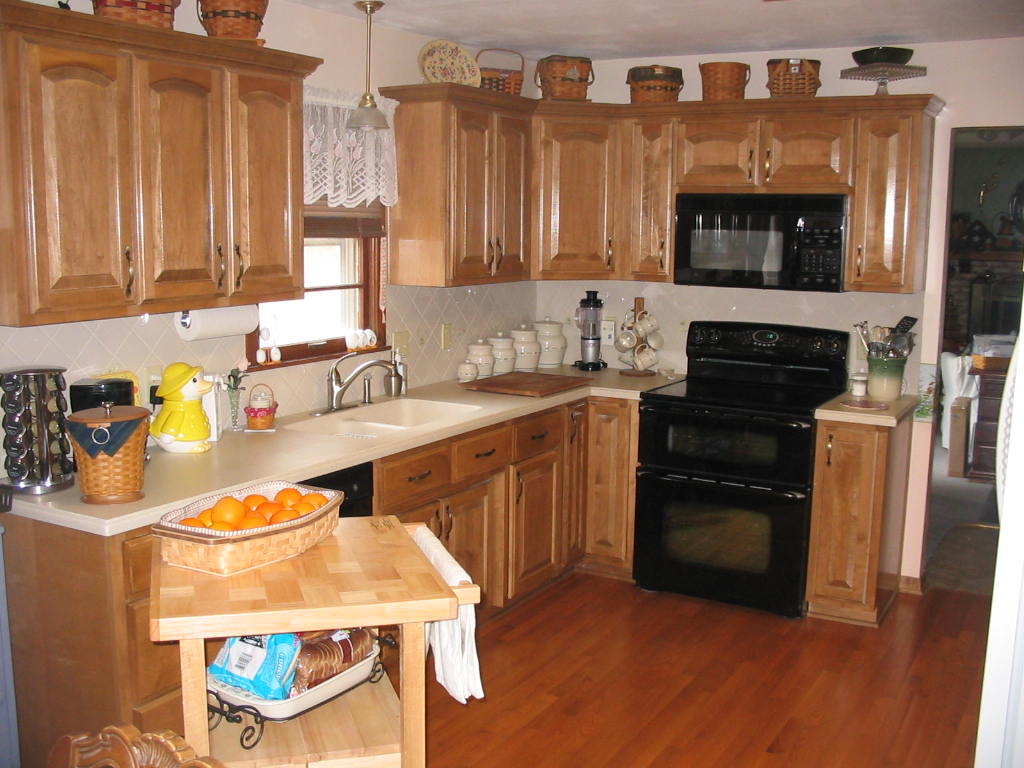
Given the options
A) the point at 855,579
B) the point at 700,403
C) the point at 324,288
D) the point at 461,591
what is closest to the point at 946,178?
the point at 700,403

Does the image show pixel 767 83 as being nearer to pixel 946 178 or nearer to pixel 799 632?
pixel 946 178

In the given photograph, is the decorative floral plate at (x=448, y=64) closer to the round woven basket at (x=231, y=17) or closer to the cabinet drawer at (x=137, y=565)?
the round woven basket at (x=231, y=17)

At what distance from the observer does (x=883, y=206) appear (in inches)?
160

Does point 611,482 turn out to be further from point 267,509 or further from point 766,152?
point 267,509

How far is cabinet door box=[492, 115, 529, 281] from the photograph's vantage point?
420cm

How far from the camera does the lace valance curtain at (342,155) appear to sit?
141 inches

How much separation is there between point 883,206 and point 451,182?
5.76ft

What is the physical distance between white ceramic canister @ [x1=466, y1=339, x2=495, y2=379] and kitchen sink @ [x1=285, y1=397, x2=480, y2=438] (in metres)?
0.57

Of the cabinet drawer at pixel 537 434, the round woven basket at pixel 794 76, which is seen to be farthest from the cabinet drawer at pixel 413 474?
the round woven basket at pixel 794 76

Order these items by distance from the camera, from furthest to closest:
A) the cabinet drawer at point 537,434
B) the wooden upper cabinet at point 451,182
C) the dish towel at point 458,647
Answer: the cabinet drawer at point 537,434, the wooden upper cabinet at point 451,182, the dish towel at point 458,647

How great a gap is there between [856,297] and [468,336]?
1755mm

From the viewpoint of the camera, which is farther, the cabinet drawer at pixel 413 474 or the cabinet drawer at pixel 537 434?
the cabinet drawer at pixel 537 434

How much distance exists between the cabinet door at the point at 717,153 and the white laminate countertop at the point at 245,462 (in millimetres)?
1170

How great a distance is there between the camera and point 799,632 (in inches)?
157
